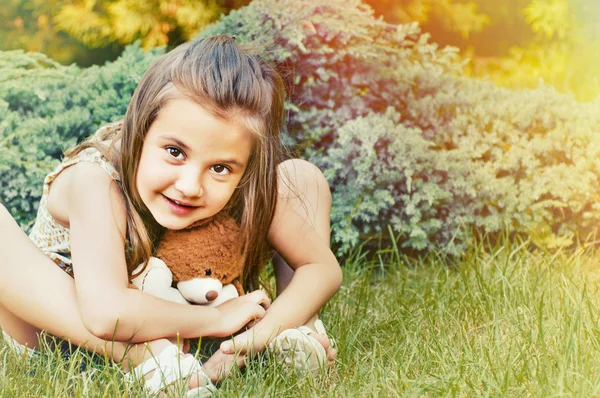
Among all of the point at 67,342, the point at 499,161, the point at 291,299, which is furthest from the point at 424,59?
the point at 67,342

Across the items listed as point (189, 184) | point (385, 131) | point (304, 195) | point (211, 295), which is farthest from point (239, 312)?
point (385, 131)

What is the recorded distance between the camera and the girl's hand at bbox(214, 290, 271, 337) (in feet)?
6.42

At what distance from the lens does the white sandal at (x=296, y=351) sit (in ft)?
6.23

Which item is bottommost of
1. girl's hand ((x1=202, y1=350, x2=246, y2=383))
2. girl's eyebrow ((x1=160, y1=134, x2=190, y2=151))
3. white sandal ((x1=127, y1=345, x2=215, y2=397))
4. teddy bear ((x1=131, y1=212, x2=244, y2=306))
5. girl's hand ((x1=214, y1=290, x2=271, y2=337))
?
girl's hand ((x1=202, y1=350, x2=246, y2=383))

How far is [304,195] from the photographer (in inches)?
91.1

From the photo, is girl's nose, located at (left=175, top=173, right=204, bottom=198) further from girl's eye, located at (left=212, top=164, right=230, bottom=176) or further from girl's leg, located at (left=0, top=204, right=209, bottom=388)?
girl's leg, located at (left=0, top=204, right=209, bottom=388)

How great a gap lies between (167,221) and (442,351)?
2.57ft

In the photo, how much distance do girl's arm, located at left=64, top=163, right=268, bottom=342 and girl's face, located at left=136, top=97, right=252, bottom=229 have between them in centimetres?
11

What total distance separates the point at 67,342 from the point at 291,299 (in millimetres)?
654

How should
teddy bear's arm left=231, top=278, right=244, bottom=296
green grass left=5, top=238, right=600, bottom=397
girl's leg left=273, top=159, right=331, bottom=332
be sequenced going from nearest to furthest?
green grass left=5, top=238, right=600, bottom=397
teddy bear's arm left=231, top=278, right=244, bottom=296
girl's leg left=273, top=159, right=331, bottom=332

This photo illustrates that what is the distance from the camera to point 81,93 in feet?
10.6

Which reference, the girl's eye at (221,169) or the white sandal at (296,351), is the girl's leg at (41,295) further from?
the girl's eye at (221,169)

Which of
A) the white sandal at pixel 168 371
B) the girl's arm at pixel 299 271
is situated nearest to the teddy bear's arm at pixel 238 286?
the girl's arm at pixel 299 271

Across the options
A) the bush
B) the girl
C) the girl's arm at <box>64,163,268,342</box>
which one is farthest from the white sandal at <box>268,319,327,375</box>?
the bush
